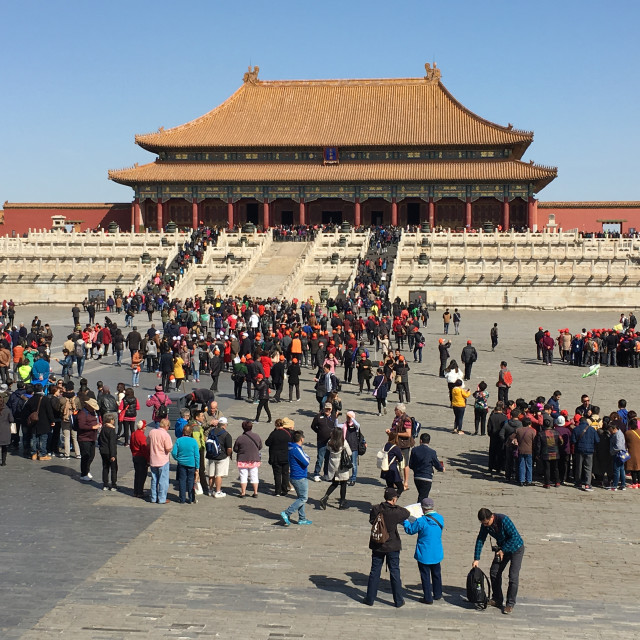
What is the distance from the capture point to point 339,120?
242ft

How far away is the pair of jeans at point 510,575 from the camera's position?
404 inches

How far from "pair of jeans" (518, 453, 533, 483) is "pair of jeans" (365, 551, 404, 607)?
18.8 ft

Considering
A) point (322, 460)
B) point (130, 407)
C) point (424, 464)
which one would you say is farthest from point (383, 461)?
point (130, 407)

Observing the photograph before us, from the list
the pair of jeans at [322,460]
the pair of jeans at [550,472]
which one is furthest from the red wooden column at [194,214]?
the pair of jeans at [550,472]

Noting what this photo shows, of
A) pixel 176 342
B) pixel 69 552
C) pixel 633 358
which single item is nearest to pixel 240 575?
pixel 69 552

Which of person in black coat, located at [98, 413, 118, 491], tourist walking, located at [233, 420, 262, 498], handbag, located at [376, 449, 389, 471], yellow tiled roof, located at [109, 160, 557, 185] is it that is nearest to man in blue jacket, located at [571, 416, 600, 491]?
handbag, located at [376, 449, 389, 471]

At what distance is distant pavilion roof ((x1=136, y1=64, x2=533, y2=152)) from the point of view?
7000 cm

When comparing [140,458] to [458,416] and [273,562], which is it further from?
[458,416]

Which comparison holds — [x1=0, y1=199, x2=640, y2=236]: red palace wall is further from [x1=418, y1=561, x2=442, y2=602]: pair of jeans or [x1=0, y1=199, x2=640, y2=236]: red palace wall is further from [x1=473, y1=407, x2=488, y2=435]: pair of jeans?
[x1=418, y1=561, x2=442, y2=602]: pair of jeans

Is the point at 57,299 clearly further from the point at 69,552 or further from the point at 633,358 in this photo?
the point at 69,552

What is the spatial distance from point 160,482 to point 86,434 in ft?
6.95

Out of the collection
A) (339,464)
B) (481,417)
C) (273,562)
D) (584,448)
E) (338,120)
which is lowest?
(273,562)

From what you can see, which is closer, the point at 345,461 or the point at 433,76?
the point at 345,461

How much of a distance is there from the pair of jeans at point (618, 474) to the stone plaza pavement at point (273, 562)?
0.29 metres
